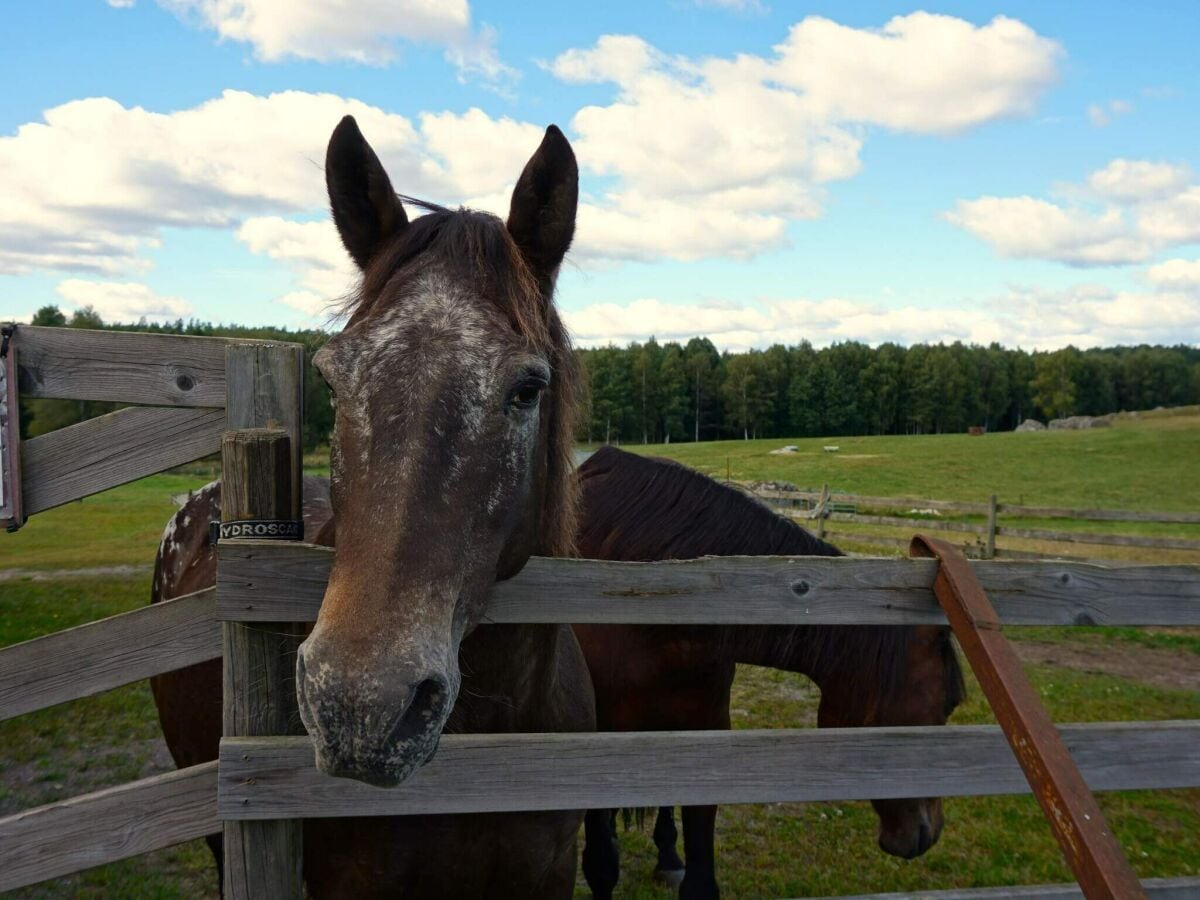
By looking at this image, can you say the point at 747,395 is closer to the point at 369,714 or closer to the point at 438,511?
the point at 438,511

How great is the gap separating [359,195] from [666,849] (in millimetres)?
4650

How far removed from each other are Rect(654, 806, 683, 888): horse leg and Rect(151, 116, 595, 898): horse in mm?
2537

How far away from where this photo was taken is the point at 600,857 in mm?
4387

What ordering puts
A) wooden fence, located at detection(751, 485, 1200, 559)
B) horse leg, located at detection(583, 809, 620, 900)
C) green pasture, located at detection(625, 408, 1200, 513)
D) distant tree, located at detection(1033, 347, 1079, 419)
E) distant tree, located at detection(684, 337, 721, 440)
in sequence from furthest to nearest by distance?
distant tree, located at detection(1033, 347, 1079, 419) < distant tree, located at detection(684, 337, 721, 440) < green pasture, located at detection(625, 408, 1200, 513) < wooden fence, located at detection(751, 485, 1200, 559) < horse leg, located at detection(583, 809, 620, 900)

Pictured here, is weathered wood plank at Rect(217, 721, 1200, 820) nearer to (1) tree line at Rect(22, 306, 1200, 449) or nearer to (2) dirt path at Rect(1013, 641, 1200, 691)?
(2) dirt path at Rect(1013, 641, 1200, 691)

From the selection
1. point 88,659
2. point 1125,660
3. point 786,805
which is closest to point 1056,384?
point 1125,660

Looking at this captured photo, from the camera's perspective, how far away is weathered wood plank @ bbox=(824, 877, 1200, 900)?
279cm

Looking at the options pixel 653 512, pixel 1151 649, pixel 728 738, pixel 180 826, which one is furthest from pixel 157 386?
pixel 1151 649

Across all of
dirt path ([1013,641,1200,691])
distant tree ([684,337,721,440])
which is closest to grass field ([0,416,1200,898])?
dirt path ([1013,641,1200,691])

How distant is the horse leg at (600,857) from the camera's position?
14.3ft

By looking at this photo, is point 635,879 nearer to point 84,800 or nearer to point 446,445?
point 84,800

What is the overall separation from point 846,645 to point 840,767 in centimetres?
139

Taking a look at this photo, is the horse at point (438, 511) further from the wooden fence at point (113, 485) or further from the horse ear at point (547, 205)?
the wooden fence at point (113, 485)

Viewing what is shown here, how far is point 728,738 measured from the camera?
2381mm
